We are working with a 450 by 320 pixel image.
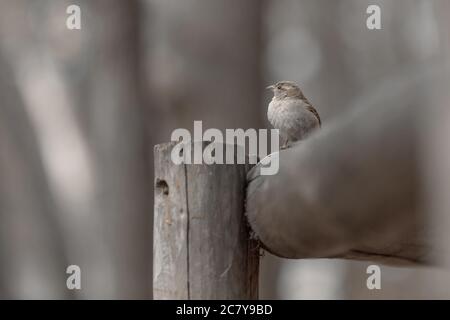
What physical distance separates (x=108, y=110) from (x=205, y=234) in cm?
236

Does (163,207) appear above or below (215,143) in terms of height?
below

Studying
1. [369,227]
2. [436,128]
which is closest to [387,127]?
[369,227]

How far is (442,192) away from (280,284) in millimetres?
3979

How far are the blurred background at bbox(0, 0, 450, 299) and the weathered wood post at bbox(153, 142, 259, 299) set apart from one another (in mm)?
1782

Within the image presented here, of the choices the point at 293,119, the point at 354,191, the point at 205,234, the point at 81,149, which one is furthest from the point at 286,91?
the point at 81,149

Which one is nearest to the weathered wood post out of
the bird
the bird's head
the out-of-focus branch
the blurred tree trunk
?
the out-of-focus branch

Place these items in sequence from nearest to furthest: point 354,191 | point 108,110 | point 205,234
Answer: point 354,191 < point 205,234 < point 108,110

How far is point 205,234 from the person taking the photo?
151cm

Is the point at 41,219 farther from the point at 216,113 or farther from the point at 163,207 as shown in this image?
the point at 163,207

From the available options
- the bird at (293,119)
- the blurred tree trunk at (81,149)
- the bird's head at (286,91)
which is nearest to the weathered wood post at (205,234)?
the bird at (293,119)

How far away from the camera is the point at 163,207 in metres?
1.56

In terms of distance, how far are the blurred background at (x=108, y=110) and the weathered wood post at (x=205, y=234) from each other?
5.85 ft

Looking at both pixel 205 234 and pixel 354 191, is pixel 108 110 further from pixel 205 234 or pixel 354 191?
pixel 354 191

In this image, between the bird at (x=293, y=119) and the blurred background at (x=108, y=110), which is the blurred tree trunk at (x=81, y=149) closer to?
the blurred background at (x=108, y=110)
